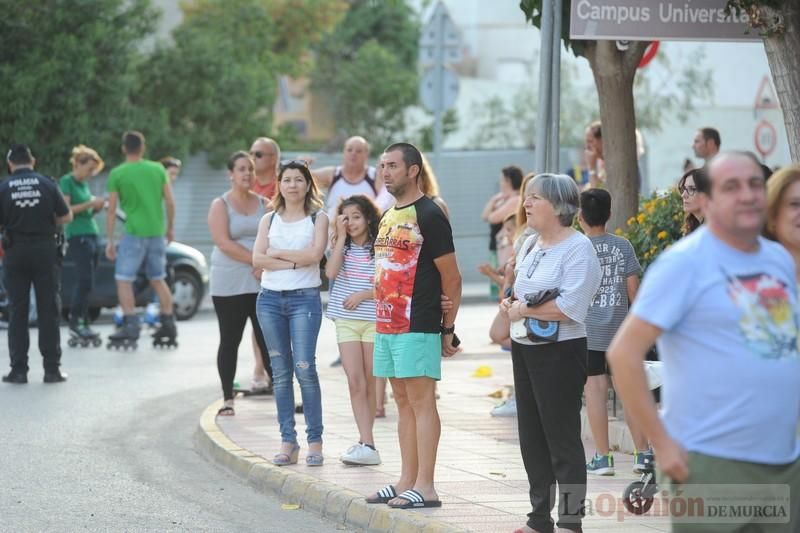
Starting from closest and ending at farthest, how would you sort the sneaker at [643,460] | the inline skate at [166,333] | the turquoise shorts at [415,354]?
1. the turquoise shorts at [415,354]
2. the sneaker at [643,460]
3. the inline skate at [166,333]

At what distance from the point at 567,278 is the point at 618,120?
198 inches

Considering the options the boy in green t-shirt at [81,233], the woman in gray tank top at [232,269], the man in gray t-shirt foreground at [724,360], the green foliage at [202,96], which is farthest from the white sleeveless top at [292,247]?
the green foliage at [202,96]

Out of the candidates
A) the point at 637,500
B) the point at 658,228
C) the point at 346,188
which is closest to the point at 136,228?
the point at 346,188

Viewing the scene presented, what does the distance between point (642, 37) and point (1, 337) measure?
37.2 ft

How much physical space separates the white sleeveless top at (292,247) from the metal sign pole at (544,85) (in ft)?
5.61

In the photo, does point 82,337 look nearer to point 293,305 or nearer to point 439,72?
point 293,305

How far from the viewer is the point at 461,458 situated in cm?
966

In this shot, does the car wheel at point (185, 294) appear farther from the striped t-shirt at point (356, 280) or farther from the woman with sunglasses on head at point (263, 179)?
the striped t-shirt at point (356, 280)

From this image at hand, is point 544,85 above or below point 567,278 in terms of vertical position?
above

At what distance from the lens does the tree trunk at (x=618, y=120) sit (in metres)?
11.7

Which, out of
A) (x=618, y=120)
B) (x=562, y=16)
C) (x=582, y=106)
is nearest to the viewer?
(x=562, y=16)

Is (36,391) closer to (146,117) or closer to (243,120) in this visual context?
(146,117)

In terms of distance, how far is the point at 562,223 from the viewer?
7.16m

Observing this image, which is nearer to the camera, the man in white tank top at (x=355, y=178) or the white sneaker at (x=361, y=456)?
the white sneaker at (x=361, y=456)
